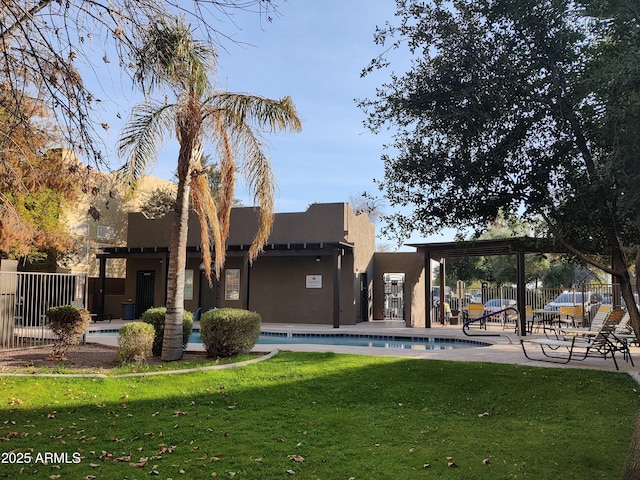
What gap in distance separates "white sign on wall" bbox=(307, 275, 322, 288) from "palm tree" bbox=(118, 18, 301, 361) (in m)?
10.7

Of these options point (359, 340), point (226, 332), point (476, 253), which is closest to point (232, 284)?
point (359, 340)

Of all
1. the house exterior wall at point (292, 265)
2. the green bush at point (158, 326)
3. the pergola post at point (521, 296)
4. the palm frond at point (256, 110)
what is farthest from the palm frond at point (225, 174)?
the pergola post at point (521, 296)

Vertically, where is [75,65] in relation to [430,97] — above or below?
below

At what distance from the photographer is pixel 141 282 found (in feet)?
79.4

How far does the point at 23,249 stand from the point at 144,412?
10470 millimetres

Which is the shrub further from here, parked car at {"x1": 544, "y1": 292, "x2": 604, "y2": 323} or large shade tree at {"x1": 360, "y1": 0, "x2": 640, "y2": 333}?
parked car at {"x1": 544, "y1": 292, "x2": 604, "y2": 323}

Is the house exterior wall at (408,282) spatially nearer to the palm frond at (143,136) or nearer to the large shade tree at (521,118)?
the palm frond at (143,136)

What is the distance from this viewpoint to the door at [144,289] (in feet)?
79.2

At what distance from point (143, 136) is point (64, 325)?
13.2 ft

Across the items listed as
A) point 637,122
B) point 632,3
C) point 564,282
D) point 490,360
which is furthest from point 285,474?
point 564,282

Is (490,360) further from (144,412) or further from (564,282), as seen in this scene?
(564,282)

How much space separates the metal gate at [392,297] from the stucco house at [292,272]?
0.15ft

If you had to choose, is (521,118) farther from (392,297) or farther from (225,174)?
(392,297)

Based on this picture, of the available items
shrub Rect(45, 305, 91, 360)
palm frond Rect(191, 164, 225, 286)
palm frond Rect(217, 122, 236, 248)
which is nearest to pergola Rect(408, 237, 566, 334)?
palm frond Rect(217, 122, 236, 248)
